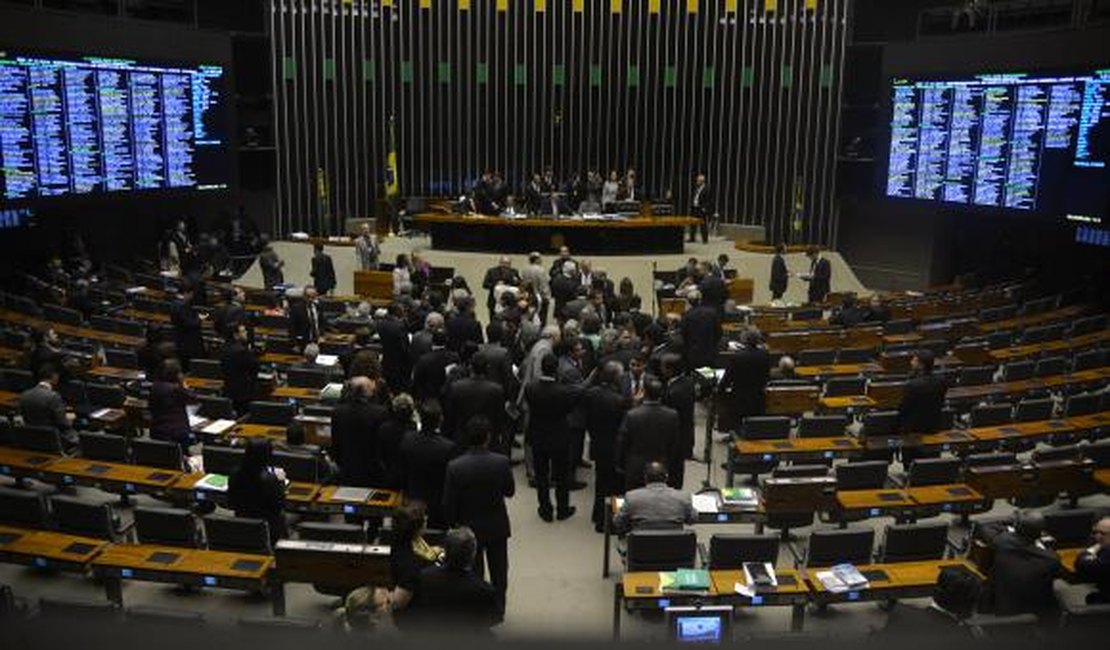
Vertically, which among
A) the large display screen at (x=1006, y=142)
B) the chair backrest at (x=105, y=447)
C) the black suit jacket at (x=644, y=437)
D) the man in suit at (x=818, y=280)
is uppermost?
the large display screen at (x=1006, y=142)

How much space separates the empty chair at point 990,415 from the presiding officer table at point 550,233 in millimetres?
10359

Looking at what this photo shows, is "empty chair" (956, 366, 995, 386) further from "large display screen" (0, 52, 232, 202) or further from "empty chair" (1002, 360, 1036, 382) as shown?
"large display screen" (0, 52, 232, 202)

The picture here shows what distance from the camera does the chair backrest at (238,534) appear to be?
231 inches

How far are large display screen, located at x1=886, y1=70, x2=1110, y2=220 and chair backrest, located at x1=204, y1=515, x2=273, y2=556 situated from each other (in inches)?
535

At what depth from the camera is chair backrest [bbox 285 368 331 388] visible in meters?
9.46

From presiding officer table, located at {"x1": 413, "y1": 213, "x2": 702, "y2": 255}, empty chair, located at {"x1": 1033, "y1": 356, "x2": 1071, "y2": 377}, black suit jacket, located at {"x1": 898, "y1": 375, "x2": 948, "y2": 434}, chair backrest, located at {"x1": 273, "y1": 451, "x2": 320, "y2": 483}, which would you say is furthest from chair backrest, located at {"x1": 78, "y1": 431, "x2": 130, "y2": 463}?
presiding officer table, located at {"x1": 413, "y1": 213, "x2": 702, "y2": 255}

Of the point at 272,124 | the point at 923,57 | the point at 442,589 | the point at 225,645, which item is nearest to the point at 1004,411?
the point at 442,589

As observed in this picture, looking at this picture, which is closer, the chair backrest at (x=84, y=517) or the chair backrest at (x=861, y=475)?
the chair backrest at (x=84, y=517)

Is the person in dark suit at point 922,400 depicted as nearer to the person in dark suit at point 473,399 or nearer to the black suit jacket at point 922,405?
the black suit jacket at point 922,405

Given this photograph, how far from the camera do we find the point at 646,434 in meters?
6.66

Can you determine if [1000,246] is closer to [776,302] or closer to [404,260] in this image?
[776,302]

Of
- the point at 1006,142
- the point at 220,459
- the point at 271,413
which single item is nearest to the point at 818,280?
the point at 1006,142

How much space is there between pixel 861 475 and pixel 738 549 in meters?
1.83

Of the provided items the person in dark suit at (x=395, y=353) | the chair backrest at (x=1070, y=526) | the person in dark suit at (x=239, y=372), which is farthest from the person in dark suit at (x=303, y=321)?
the chair backrest at (x=1070, y=526)
